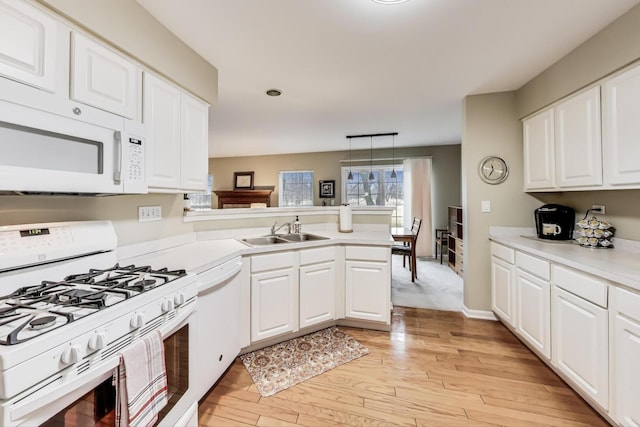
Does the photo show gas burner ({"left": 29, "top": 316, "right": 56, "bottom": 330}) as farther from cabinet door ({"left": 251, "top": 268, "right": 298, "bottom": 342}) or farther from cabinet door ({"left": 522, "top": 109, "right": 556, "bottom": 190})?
cabinet door ({"left": 522, "top": 109, "right": 556, "bottom": 190})

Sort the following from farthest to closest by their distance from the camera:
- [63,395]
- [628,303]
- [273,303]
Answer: [273,303] → [628,303] → [63,395]

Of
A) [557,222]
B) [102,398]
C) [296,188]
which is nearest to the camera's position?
[102,398]

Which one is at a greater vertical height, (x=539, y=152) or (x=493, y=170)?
(x=539, y=152)

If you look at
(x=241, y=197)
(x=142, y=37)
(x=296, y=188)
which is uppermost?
(x=142, y=37)

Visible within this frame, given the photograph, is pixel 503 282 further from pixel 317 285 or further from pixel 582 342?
pixel 317 285

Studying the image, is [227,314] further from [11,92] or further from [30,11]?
[30,11]

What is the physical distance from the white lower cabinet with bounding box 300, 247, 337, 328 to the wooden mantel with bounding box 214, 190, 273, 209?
13.5 feet

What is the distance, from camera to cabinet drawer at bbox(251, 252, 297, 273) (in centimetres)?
222

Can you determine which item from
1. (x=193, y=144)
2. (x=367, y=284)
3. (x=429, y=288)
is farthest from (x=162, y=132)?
(x=429, y=288)

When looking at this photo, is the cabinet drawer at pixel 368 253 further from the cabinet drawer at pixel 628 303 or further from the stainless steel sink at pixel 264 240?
the cabinet drawer at pixel 628 303

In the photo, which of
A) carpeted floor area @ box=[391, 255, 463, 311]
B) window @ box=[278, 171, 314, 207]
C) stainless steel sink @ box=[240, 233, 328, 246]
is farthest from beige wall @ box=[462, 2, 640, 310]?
window @ box=[278, 171, 314, 207]

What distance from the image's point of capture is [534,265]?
212cm

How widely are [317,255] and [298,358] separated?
0.85 m

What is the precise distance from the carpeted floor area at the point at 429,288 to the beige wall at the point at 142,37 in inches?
122
